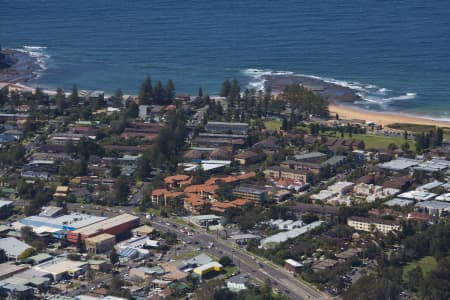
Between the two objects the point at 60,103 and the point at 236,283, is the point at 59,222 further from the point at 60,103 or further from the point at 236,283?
the point at 60,103

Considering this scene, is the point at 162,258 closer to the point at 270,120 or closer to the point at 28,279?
the point at 28,279

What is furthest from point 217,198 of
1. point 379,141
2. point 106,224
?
point 379,141

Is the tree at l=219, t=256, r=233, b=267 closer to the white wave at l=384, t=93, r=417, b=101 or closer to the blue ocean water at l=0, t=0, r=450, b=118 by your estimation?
the blue ocean water at l=0, t=0, r=450, b=118

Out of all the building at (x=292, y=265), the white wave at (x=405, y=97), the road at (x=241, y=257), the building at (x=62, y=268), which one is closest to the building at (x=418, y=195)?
the road at (x=241, y=257)

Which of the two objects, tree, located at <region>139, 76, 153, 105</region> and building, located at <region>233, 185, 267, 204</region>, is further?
tree, located at <region>139, 76, 153, 105</region>

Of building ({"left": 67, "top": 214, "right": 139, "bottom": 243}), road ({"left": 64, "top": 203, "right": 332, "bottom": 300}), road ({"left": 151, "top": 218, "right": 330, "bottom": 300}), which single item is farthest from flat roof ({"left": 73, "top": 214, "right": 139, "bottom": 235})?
road ({"left": 151, "top": 218, "right": 330, "bottom": 300})

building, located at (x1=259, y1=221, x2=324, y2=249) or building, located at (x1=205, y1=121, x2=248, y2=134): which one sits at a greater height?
building, located at (x1=205, y1=121, x2=248, y2=134)
